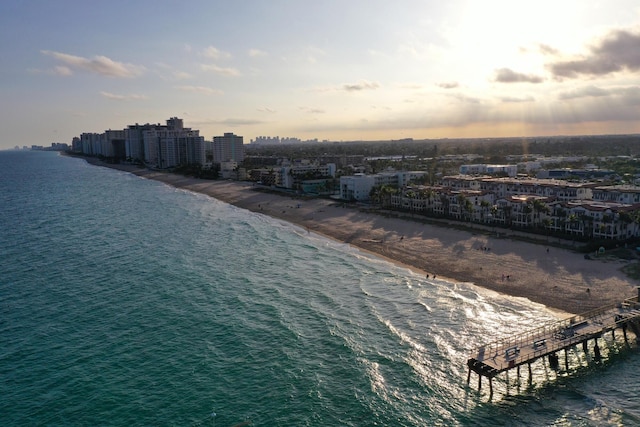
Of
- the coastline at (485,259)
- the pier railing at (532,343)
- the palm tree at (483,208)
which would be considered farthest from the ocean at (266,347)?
the palm tree at (483,208)

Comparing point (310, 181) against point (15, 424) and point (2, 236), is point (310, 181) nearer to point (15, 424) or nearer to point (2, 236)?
point (2, 236)

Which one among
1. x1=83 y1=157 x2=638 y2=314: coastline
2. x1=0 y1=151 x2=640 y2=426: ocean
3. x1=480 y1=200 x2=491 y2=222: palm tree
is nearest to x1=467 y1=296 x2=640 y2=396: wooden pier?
x1=0 y1=151 x2=640 y2=426: ocean

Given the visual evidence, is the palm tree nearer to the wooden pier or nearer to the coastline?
the coastline

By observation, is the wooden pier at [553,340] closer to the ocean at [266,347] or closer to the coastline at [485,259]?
the ocean at [266,347]

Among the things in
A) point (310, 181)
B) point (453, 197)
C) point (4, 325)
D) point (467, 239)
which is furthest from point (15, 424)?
point (310, 181)

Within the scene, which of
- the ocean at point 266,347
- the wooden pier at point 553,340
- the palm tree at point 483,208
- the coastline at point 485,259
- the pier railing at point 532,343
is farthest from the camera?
the palm tree at point 483,208

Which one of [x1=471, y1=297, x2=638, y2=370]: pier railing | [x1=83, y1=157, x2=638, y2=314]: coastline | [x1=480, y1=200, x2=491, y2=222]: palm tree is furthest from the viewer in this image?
[x1=480, y1=200, x2=491, y2=222]: palm tree

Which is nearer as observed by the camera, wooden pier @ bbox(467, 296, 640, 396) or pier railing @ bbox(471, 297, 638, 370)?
wooden pier @ bbox(467, 296, 640, 396)
